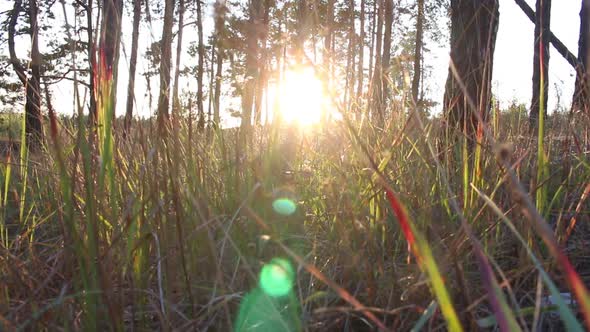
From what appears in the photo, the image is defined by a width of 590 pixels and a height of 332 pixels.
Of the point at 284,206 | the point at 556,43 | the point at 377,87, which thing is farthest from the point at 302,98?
the point at 556,43

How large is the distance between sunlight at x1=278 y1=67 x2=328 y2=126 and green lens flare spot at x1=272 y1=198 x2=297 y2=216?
28 centimetres

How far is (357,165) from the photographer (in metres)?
1.50

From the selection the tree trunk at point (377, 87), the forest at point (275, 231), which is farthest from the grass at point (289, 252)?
the tree trunk at point (377, 87)

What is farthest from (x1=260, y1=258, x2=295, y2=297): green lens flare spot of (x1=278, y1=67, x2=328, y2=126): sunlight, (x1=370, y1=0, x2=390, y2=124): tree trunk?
(x1=370, y1=0, x2=390, y2=124): tree trunk

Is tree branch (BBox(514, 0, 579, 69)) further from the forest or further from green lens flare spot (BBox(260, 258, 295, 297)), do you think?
green lens flare spot (BBox(260, 258, 295, 297))

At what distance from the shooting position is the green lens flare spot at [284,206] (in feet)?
4.82

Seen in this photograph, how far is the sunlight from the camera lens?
1203 millimetres

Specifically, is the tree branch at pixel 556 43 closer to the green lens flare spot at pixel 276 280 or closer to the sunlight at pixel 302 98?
the sunlight at pixel 302 98

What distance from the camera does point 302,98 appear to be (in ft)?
4.50

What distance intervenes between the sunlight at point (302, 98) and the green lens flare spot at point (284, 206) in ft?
0.92

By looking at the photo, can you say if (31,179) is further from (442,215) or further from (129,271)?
(442,215)

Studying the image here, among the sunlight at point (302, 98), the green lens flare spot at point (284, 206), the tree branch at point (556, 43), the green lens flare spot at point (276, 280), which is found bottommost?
the green lens flare spot at point (276, 280)

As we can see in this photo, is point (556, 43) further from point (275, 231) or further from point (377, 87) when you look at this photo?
point (275, 231)

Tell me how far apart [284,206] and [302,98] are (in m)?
0.36
